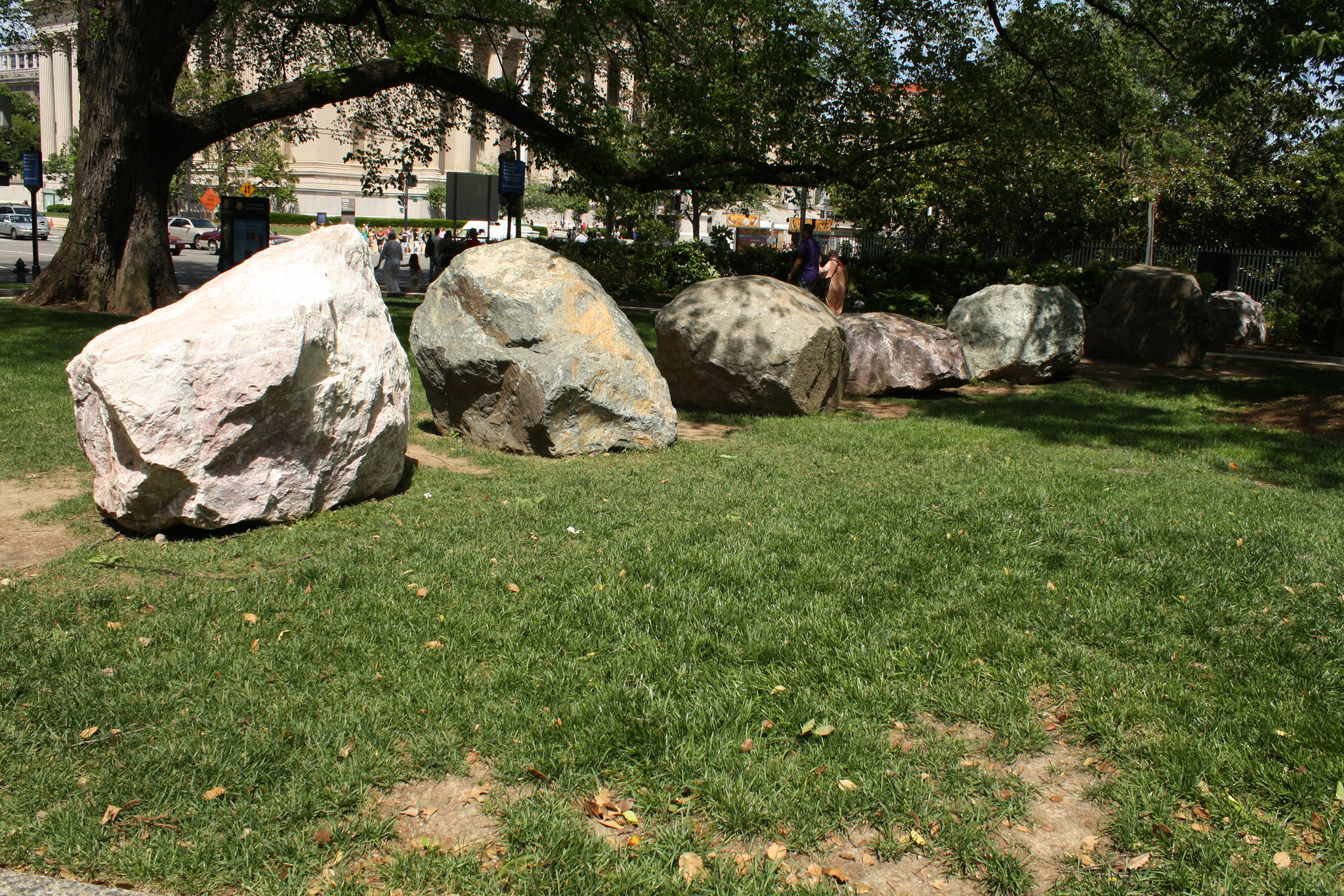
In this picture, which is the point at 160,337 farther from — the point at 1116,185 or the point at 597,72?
the point at 1116,185

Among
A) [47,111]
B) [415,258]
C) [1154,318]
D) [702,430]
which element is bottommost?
[702,430]

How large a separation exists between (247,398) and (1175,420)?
30.5 feet

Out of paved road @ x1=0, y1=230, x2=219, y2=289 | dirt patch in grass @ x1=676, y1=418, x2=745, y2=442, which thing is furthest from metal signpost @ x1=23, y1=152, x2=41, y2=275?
dirt patch in grass @ x1=676, y1=418, x2=745, y2=442

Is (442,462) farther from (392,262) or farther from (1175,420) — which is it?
(392,262)

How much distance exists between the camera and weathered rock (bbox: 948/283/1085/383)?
1328 centimetres

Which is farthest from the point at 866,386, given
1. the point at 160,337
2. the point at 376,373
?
the point at 160,337

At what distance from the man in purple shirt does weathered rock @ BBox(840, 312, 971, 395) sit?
9.16 ft

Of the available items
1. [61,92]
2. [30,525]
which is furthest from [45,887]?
[61,92]

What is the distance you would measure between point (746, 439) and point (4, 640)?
5989mm

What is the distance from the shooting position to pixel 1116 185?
2992 cm

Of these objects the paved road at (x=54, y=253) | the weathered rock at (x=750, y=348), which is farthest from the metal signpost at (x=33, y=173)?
the weathered rock at (x=750, y=348)

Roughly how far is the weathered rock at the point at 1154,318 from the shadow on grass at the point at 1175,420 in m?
1.53

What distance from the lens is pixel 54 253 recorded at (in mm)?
28266

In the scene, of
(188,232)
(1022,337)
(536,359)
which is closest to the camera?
(536,359)
